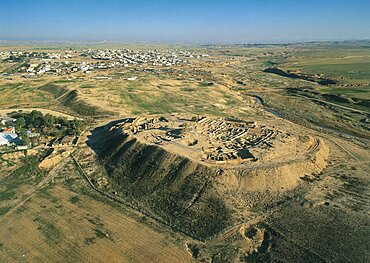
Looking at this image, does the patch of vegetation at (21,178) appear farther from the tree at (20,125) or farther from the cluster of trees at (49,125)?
the tree at (20,125)

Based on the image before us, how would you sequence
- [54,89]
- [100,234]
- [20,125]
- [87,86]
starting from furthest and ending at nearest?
[87,86] < [54,89] < [20,125] < [100,234]

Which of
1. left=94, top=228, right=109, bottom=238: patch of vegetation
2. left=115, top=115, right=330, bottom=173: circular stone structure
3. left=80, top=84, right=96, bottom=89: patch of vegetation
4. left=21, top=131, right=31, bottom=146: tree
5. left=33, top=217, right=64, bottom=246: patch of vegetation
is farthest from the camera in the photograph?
left=80, top=84, right=96, bottom=89: patch of vegetation

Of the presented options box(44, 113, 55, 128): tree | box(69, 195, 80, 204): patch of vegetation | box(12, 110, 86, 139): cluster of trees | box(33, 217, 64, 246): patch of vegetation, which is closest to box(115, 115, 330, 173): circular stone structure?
box(12, 110, 86, 139): cluster of trees

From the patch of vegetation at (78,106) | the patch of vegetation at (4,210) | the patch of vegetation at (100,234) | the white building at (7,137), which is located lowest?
the patch of vegetation at (78,106)

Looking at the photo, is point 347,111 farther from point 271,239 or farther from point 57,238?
point 57,238

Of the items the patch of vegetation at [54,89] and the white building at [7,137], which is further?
the patch of vegetation at [54,89]

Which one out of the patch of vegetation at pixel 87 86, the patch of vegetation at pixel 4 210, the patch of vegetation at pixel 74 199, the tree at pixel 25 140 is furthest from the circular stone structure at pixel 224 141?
the patch of vegetation at pixel 87 86

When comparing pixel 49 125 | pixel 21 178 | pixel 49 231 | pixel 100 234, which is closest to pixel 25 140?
pixel 49 125

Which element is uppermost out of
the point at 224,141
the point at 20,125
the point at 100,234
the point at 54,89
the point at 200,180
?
the point at 224,141

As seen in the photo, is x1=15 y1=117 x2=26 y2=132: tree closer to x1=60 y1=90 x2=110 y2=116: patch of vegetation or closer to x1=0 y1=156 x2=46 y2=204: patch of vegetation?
x1=0 y1=156 x2=46 y2=204: patch of vegetation

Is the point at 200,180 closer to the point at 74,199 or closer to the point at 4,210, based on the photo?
the point at 74,199

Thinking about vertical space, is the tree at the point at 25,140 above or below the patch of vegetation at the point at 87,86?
above

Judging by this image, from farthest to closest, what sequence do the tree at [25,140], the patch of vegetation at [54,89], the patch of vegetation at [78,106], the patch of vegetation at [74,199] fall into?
the patch of vegetation at [54,89]
the patch of vegetation at [78,106]
the tree at [25,140]
the patch of vegetation at [74,199]
